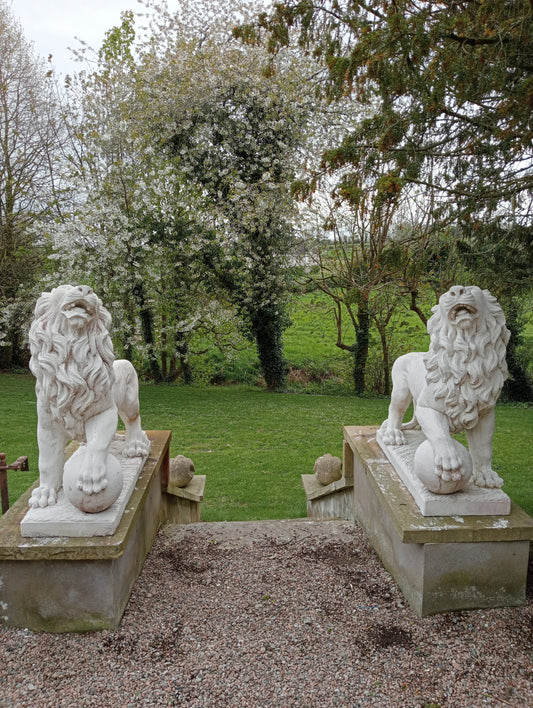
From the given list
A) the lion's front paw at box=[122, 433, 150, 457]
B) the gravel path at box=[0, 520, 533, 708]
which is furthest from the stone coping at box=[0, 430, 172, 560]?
the lion's front paw at box=[122, 433, 150, 457]

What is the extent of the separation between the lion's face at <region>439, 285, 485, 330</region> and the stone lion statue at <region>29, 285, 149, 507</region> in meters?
1.89

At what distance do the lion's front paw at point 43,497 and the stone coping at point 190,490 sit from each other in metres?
1.57

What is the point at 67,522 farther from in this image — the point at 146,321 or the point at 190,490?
the point at 146,321

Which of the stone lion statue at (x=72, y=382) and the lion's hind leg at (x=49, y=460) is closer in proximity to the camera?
the stone lion statue at (x=72, y=382)

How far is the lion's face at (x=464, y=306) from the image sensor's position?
2893 millimetres

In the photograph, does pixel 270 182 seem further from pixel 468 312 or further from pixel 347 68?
pixel 468 312

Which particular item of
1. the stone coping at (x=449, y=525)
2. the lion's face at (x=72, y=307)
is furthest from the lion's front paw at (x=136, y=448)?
the stone coping at (x=449, y=525)

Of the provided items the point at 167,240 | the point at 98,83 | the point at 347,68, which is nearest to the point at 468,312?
the point at 347,68

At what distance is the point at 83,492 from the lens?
276 centimetres

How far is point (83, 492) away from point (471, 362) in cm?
217

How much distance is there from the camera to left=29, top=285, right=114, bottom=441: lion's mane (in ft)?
9.18

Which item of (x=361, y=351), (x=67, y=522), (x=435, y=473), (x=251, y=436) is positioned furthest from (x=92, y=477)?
(x=361, y=351)

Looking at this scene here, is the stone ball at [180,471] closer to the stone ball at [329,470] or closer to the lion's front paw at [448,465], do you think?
the stone ball at [329,470]

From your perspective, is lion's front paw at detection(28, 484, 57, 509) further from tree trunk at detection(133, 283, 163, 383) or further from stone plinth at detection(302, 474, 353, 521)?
tree trunk at detection(133, 283, 163, 383)
